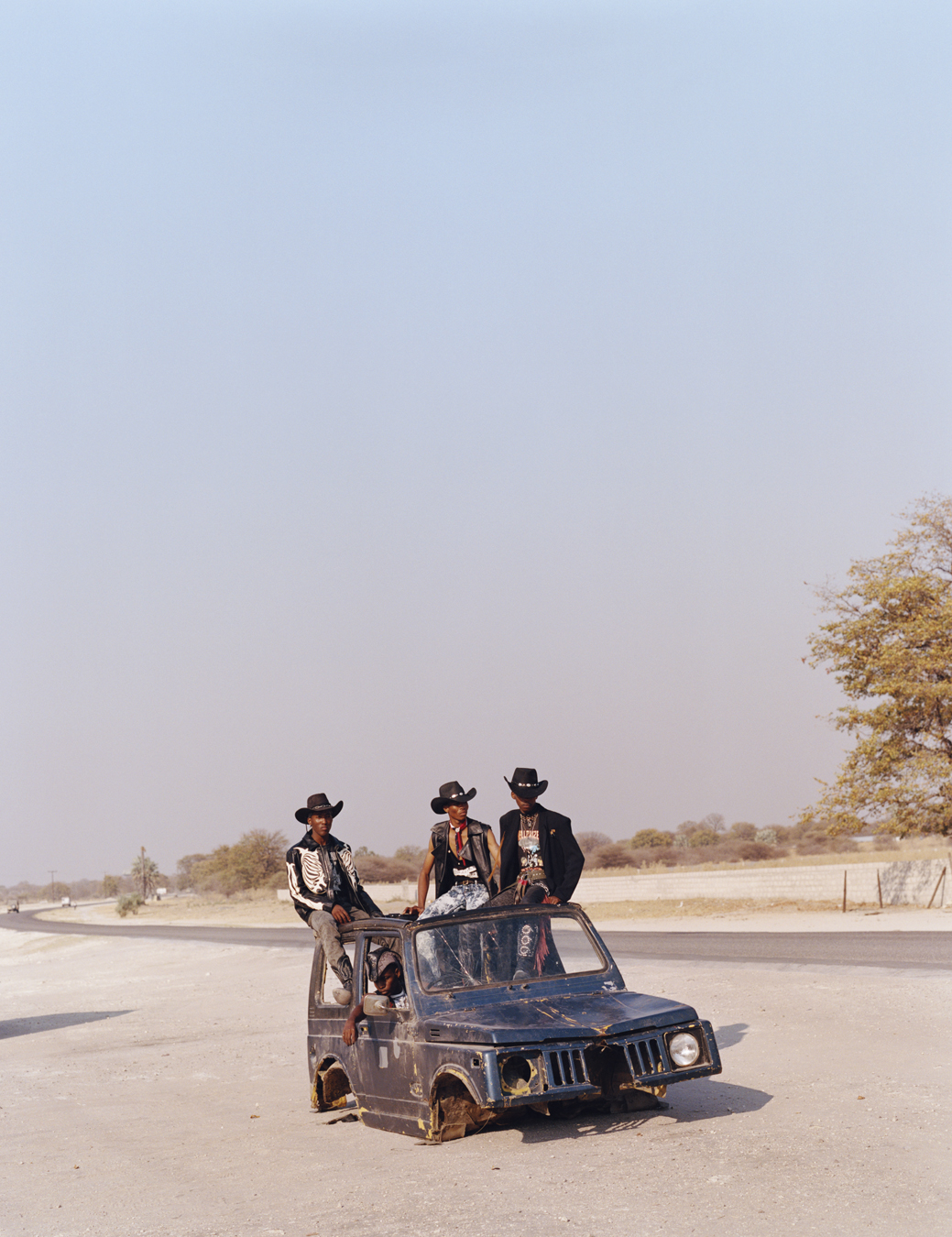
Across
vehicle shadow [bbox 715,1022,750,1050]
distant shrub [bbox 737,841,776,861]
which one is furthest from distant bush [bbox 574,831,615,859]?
vehicle shadow [bbox 715,1022,750,1050]

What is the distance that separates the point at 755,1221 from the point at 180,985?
2312 centimetres

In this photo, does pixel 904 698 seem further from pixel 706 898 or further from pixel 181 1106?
pixel 181 1106

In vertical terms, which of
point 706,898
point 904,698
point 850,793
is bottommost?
point 706,898

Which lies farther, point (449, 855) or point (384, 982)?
point (449, 855)

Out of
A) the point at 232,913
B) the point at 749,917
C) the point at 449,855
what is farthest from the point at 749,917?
the point at 232,913

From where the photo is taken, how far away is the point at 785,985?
16656 mm

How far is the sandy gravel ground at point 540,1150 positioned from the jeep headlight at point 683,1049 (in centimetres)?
41

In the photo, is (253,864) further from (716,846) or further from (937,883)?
(937,883)

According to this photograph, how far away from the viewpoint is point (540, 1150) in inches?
296

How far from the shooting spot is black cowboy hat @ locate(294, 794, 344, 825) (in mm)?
10102

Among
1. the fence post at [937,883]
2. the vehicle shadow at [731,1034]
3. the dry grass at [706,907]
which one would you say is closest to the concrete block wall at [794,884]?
the fence post at [937,883]

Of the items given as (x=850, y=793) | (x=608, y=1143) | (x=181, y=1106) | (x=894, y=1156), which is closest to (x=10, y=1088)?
(x=181, y=1106)

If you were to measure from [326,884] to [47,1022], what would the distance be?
14200 millimetres

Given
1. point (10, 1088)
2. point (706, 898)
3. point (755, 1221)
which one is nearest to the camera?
point (755, 1221)
